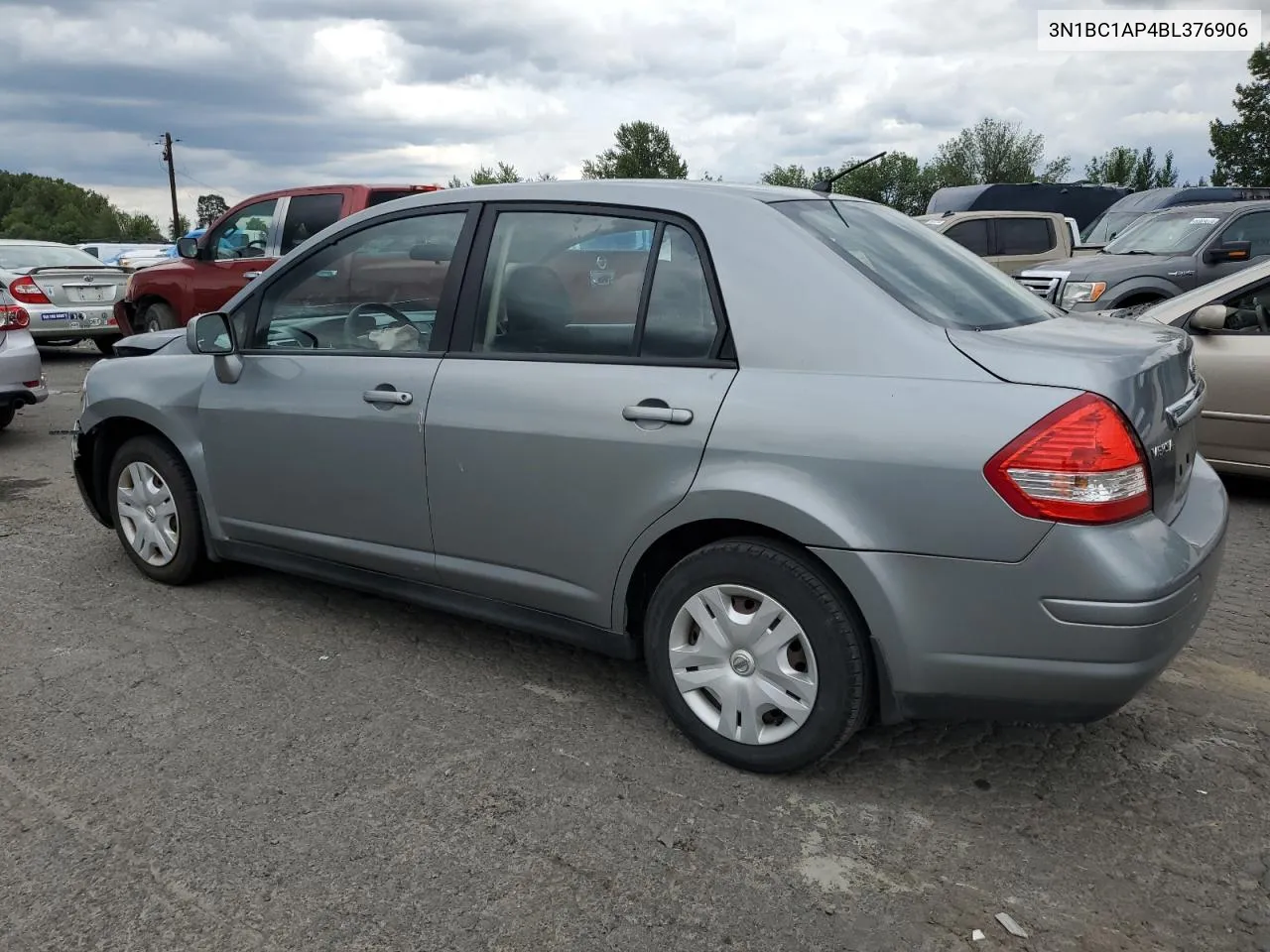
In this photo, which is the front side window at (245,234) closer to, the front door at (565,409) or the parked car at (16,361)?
the parked car at (16,361)

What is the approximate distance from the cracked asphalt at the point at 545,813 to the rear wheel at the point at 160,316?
335 inches

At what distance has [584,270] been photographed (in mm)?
3453

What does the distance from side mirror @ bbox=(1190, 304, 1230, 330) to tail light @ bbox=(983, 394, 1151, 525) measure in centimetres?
376

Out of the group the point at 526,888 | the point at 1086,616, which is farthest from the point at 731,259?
the point at 526,888

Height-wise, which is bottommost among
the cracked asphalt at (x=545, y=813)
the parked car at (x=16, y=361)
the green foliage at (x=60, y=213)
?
the cracked asphalt at (x=545, y=813)

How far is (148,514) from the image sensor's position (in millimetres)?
4762

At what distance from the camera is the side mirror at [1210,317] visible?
5.84m

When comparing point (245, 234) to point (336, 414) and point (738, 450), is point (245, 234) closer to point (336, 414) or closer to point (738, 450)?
point (336, 414)

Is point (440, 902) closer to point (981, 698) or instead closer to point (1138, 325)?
point (981, 698)

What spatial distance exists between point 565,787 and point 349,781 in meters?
0.62

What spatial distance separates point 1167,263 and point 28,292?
1211 cm

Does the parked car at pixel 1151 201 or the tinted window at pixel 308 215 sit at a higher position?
the tinted window at pixel 308 215

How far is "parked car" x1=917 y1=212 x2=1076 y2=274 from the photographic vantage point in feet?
49.1

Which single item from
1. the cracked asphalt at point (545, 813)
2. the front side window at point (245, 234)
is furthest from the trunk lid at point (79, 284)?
the cracked asphalt at point (545, 813)
